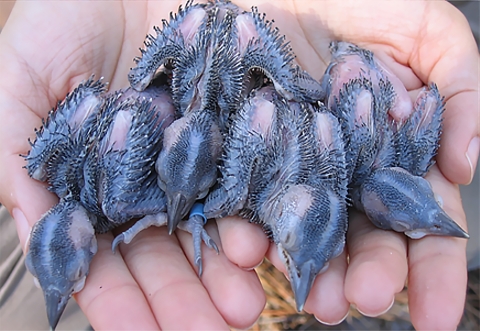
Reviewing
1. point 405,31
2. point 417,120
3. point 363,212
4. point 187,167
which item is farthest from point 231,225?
point 405,31

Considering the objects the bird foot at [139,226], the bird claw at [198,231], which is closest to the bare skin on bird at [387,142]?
the bird claw at [198,231]

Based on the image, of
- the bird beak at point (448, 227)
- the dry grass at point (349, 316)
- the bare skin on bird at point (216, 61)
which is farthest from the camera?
the dry grass at point (349, 316)

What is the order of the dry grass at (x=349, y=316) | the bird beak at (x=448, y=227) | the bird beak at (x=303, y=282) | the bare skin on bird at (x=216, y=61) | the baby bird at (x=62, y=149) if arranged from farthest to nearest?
the dry grass at (x=349, y=316)
the bare skin on bird at (x=216, y=61)
the baby bird at (x=62, y=149)
the bird beak at (x=448, y=227)
the bird beak at (x=303, y=282)

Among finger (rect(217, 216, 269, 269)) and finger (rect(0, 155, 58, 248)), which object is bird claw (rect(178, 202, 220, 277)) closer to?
finger (rect(217, 216, 269, 269))

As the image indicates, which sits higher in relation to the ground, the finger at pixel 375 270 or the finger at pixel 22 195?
the finger at pixel 22 195

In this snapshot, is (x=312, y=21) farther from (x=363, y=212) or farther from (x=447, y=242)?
(x=447, y=242)

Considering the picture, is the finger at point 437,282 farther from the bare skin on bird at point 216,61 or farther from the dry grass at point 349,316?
the dry grass at point 349,316

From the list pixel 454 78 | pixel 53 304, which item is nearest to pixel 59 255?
pixel 53 304
